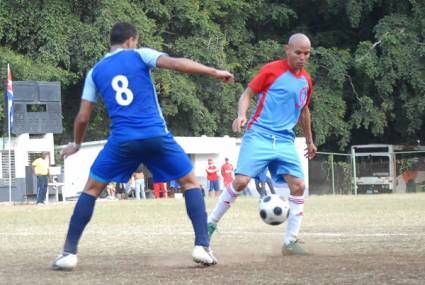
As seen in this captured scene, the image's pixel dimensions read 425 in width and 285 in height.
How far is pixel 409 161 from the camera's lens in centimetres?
4725

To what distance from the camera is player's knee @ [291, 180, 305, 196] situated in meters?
9.84

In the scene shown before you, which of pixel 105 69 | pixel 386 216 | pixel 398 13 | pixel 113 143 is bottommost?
pixel 386 216

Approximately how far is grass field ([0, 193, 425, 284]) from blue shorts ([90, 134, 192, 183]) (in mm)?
759

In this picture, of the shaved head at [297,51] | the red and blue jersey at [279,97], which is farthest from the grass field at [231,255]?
the shaved head at [297,51]

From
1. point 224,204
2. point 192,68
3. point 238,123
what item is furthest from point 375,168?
point 192,68

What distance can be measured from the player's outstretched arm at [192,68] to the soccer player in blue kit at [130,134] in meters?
0.01

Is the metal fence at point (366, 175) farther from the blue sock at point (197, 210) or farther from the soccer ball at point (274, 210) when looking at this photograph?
the blue sock at point (197, 210)

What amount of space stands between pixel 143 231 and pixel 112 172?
598 centimetres

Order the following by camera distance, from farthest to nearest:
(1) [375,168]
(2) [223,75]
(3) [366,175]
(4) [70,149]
→ (1) [375,168]
(3) [366,175]
(4) [70,149]
(2) [223,75]

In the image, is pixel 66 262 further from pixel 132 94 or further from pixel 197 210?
pixel 132 94

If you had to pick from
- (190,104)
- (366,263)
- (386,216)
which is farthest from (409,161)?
(366,263)

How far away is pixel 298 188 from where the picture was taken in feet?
32.4

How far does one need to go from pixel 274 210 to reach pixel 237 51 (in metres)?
40.2

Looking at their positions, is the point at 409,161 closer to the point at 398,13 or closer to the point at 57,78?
the point at 398,13
